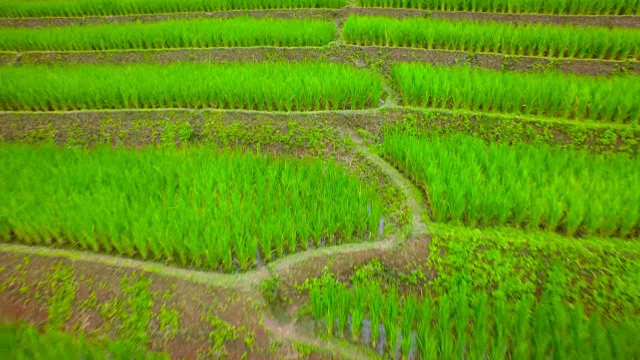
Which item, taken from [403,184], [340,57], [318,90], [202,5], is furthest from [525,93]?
[202,5]

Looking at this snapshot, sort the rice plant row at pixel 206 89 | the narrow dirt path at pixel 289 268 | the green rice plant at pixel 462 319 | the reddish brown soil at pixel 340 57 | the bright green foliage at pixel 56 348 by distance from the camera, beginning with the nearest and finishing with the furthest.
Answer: the bright green foliage at pixel 56 348 → the green rice plant at pixel 462 319 → the narrow dirt path at pixel 289 268 → the rice plant row at pixel 206 89 → the reddish brown soil at pixel 340 57

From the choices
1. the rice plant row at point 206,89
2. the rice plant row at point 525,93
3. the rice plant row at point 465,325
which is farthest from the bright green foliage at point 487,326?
the rice plant row at point 206,89

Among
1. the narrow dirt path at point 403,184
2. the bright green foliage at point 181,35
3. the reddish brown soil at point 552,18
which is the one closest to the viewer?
the narrow dirt path at point 403,184

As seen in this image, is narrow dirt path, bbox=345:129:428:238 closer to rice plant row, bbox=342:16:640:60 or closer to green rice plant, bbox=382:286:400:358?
green rice plant, bbox=382:286:400:358

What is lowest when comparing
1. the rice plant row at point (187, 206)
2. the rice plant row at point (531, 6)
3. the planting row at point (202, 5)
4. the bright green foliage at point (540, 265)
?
the bright green foliage at point (540, 265)

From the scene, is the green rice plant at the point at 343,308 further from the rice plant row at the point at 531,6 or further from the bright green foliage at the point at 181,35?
the rice plant row at the point at 531,6

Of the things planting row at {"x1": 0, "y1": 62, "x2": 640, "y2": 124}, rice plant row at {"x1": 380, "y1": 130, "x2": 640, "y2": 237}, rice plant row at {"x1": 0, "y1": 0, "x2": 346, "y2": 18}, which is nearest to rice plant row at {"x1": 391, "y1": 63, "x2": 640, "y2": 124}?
planting row at {"x1": 0, "y1": 62, "x2": 640, "y2": 124}

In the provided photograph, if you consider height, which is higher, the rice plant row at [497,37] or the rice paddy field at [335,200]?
the rice plant row at [497,37]
